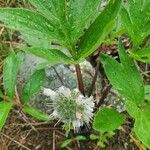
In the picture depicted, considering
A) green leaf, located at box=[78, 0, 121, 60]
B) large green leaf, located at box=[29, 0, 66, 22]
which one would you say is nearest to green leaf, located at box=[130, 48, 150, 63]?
green leaf, located at box=[78, 0, 121, 60]

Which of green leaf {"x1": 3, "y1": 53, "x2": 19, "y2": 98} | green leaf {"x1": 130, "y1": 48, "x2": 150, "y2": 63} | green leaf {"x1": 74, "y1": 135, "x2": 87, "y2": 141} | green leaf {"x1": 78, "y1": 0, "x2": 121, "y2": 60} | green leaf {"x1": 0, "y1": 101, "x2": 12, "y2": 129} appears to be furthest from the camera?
green leaf {"x1": 74, "y1": 135, "x2": 87, "y2": 141}

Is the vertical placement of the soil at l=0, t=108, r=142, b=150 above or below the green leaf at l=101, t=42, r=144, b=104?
below

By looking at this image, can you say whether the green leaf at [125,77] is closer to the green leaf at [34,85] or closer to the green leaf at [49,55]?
the green leaf at [49,55]

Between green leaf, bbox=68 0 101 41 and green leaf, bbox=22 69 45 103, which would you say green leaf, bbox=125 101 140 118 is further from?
green leaf, bbox=22 69 45 103

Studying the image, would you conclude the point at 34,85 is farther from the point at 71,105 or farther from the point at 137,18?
the point at 137,18

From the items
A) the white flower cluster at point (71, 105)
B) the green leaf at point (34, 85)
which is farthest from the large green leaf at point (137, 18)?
the green leaf at point (34, 85)

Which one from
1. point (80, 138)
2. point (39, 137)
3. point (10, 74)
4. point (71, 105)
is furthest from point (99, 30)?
point (39, 137)
